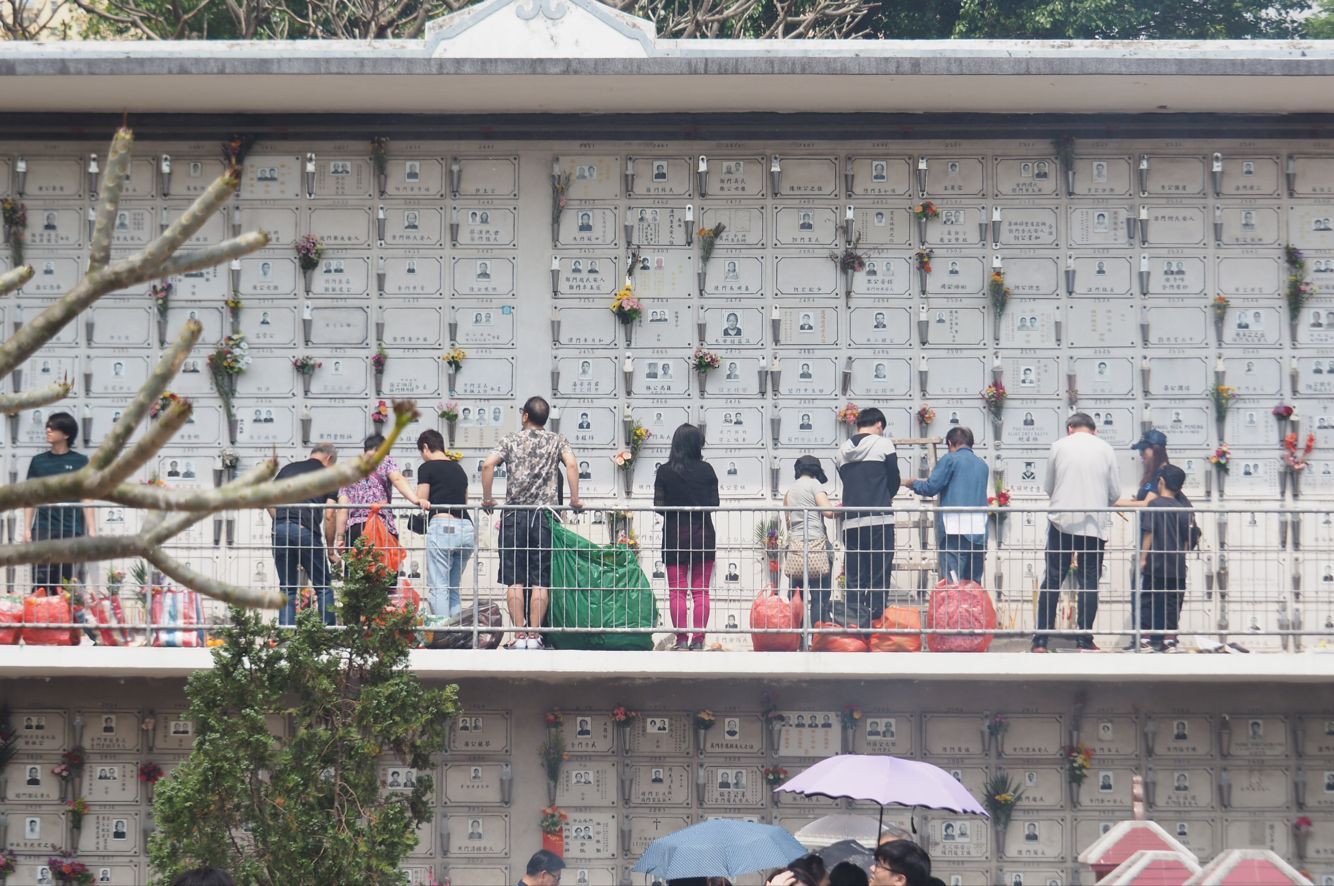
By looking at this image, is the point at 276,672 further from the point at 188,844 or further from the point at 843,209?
the point at 843,209

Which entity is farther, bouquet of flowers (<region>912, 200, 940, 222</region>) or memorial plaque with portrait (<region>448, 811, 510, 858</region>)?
bouquet of flowers (<region>912, 200, 940, 222</region>)

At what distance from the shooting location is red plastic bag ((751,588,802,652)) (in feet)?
44.1

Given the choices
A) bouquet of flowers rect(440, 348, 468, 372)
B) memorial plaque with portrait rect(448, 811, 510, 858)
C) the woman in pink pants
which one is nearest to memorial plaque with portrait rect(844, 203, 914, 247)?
the woman in pink pants

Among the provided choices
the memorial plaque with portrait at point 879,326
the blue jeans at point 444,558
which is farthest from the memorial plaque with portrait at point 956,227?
the blue jeans at point 444,558

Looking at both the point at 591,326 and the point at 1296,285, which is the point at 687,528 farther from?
the point at 1296,285

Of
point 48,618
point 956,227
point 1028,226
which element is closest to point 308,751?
point 48,618

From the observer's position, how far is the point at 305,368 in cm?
1548

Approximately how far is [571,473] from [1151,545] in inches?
166

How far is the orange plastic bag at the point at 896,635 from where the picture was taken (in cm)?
1331

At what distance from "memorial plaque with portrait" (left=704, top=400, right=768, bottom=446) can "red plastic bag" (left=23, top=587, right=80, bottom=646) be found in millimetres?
4864

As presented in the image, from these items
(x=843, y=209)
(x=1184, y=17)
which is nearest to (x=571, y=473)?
(x=843, y=209)

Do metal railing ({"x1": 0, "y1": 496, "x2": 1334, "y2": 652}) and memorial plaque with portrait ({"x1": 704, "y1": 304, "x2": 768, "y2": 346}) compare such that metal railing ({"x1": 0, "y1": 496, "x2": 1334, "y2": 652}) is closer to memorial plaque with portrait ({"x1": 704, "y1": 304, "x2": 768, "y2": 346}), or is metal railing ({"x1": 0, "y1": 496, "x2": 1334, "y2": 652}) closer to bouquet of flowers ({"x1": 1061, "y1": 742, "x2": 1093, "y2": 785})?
bouquet of flowers ({"x1": 1061, "y1": 742, "x2": 1093, "y2": 785})

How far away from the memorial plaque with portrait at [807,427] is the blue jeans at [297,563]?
404cm

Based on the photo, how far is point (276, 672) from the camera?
10.9 meters
